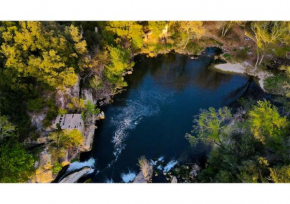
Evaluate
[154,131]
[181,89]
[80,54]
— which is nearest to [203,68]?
[181,89]

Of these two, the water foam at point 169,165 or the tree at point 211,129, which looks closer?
the tree at point 211,129

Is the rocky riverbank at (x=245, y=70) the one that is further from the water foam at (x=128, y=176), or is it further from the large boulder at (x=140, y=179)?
the water foam at (x=128, y=176)

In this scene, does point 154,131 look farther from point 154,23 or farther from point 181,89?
point 154,23

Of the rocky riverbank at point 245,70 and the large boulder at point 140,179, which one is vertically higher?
the rocky riverbank at point 245,70

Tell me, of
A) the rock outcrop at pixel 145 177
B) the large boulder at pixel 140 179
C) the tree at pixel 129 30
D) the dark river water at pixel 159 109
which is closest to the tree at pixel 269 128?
the dark river water at pixel 159 109

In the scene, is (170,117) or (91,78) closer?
(170,117)

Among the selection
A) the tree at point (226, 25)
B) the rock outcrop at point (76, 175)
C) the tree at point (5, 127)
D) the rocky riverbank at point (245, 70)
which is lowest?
the rock outcrop at point (76, 175)

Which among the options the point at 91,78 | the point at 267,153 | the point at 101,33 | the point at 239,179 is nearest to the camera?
the point at 239,179
